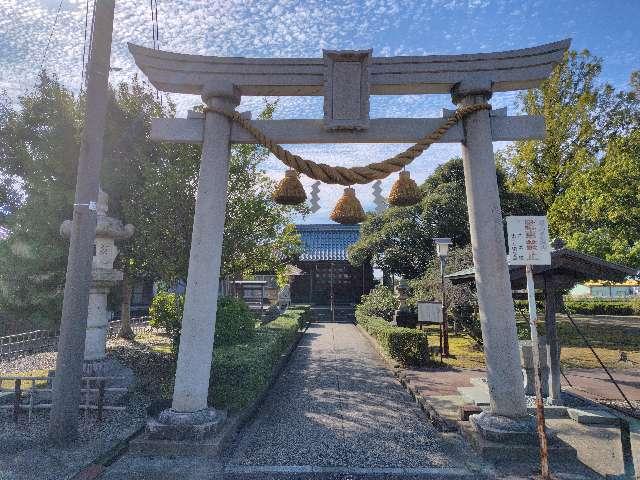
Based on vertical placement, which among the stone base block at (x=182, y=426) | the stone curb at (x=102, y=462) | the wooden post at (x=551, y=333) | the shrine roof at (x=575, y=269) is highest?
the shrine roof at (x=575, y=269)

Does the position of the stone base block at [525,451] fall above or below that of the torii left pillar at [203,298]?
below

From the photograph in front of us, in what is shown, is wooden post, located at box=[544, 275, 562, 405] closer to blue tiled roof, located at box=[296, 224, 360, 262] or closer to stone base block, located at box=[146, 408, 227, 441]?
stone base block, located at box=[146, 408, 227, 441]

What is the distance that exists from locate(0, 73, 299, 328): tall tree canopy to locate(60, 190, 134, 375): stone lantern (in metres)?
1.70

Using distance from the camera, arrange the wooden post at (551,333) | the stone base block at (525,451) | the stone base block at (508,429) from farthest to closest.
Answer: the wooden post at (551,333) < the stone base block at (508,429) < the stone base block at (525,451)

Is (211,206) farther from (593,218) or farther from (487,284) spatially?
(593,218)

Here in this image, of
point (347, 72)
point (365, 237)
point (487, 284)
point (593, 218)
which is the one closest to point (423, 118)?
point (347, 72)

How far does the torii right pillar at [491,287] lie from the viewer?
473 centimetres

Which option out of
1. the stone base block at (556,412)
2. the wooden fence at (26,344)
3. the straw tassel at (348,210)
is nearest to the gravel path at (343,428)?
the stone base block at (556,412)

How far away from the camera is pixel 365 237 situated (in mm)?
22922

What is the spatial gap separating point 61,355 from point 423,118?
595 centimetres

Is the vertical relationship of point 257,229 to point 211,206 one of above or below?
above

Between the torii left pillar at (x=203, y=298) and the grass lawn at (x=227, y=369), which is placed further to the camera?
the grass lawn at (x=227, y=369)

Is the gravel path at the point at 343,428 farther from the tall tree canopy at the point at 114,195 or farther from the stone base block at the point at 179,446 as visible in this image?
the tall tree canopy at the point at 114,195

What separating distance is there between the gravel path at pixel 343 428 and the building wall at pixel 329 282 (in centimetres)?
1740
